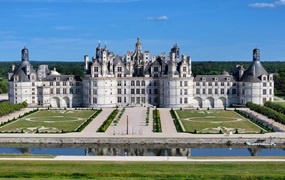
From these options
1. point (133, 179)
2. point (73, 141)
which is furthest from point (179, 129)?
point (133, 179)

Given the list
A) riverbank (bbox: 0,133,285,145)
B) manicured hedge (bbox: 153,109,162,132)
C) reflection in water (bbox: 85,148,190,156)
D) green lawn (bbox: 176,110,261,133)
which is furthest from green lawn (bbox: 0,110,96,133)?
green lawn (bbox: 176,110,261,133)

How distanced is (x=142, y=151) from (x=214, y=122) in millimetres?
16143

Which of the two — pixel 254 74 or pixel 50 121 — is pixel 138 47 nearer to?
pixel 254 74

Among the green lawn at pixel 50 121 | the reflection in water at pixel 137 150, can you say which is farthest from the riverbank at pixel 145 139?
the green lawn at pixel 50 121

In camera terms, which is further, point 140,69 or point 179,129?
point 140,69

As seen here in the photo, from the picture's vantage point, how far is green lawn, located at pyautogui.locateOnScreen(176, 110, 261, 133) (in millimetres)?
52781

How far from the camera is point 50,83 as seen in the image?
254ft

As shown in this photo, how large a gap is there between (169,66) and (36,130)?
27.1 meters

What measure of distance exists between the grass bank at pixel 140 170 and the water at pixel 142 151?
692cm

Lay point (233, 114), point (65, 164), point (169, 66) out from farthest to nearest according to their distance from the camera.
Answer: point (169, 66)
point (233, 114)
point (65, 164)

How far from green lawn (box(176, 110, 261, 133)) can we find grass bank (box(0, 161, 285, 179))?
1665 cm

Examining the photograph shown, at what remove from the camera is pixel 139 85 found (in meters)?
77.0

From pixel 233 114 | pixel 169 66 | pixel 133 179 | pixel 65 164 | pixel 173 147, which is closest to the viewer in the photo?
pixel 133 179

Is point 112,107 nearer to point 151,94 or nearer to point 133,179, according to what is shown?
point 151,94
